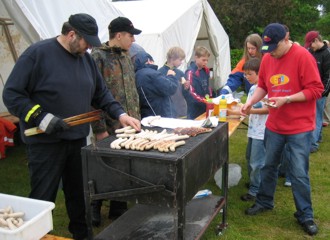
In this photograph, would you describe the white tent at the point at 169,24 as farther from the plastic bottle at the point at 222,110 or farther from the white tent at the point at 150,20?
the plastic bottle at the point at 222,110

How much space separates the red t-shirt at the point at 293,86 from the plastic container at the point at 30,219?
203 cm

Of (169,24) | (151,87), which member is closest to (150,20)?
(169,24)

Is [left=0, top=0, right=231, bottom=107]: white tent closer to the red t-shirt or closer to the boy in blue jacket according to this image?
the boy in blue jacket

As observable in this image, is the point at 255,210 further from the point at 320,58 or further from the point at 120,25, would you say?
the point at 320,58

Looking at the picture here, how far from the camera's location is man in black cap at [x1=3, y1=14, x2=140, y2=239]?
7.75ft

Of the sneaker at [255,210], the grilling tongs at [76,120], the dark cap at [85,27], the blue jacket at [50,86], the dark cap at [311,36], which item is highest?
the dark cap at [85,27]

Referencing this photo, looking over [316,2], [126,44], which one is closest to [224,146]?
[126,44]

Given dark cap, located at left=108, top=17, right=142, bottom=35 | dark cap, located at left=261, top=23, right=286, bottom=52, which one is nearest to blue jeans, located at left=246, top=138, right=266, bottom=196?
dark cap, located at left=261, top=23, right=286, bottom=52

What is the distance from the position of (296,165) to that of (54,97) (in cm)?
208

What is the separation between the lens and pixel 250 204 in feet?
13.0

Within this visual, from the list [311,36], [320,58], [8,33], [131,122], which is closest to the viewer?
[131,122]

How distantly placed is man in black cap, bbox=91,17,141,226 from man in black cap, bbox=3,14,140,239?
→ 14.9 inches

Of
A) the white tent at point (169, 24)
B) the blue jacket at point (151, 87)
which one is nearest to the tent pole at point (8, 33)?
the white tent at point (169, 24)

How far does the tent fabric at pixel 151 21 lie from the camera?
3896 millimetres
